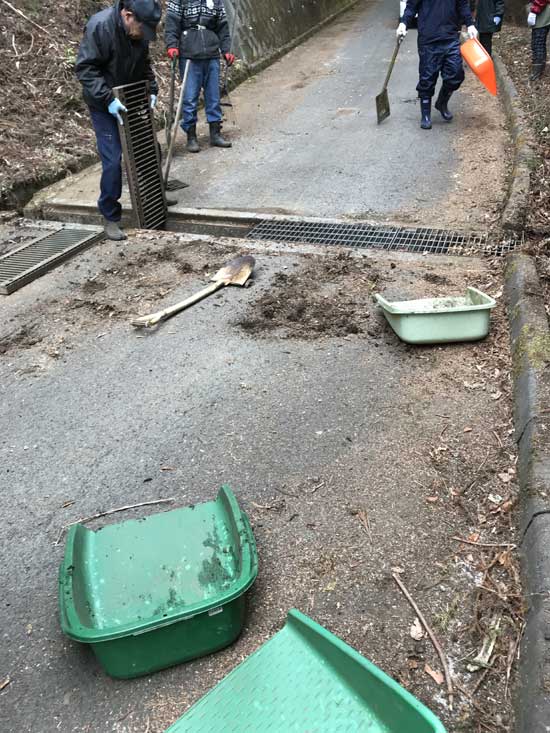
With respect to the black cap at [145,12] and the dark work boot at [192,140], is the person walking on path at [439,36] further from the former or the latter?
the black cap at [145,12]

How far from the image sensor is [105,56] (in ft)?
16.6

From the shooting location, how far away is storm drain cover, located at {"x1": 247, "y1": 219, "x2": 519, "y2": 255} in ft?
16.6

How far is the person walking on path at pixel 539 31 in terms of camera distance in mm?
8828

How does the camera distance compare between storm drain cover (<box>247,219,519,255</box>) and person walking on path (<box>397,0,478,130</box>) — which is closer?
storm drain cover (<box>247,219,519,255</box>)

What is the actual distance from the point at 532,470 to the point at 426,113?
6.42 meters

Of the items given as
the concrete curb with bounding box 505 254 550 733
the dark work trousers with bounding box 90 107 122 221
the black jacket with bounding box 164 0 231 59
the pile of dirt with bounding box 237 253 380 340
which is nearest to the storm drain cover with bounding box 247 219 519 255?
the pile of dirt with bounding box 237 253 380 340

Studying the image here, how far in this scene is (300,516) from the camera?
276 centimetres

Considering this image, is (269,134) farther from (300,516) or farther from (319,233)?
(300,516)

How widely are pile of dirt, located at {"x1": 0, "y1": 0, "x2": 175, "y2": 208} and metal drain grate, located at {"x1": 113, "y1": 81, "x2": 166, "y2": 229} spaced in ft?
5.27

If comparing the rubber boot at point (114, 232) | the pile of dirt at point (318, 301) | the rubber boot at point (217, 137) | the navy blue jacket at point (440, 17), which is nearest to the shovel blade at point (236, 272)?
the pile of dirt at point (318, 301)

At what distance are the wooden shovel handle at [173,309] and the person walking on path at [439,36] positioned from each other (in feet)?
15.5

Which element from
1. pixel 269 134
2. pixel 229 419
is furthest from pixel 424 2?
pixel 229 419

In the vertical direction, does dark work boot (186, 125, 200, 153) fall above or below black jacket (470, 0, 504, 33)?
below

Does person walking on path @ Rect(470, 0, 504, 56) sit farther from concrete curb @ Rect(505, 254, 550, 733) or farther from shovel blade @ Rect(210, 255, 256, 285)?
shovel blade @ Rect(210, 255, 256, 285)
